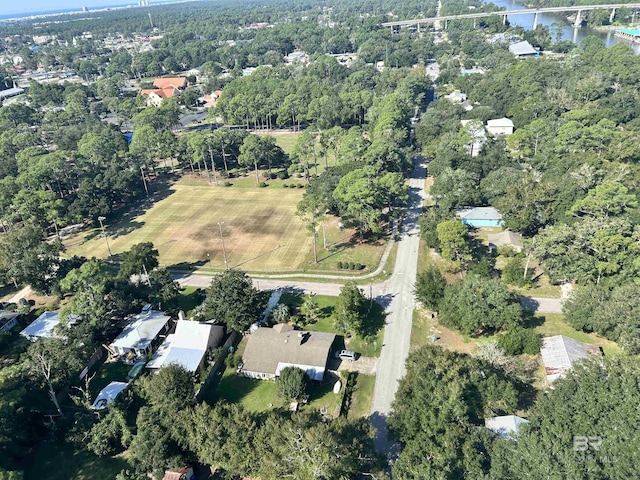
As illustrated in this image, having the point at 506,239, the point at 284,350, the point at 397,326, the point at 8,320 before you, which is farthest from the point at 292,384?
the point at 506,239

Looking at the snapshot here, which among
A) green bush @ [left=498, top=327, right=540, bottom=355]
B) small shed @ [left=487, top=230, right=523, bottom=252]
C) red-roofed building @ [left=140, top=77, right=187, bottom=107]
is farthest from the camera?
red-roofed building @ [left=140, top=77, right=187, bottom=107]

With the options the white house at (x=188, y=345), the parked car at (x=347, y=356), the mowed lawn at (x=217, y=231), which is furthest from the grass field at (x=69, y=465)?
the mowed lawn at (x=217, y=231)

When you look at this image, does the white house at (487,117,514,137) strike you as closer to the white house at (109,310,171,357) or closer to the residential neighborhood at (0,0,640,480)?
the residential neighborhood at (0,0,640,480)

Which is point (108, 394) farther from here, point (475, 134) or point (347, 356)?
point (475, 134)

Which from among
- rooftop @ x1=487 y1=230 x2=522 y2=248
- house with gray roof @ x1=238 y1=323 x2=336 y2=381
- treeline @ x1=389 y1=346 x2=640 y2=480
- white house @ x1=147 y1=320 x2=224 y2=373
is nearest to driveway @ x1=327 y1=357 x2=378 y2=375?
house with gray roof @ x1=238 y1=323 x2=336 y2=381

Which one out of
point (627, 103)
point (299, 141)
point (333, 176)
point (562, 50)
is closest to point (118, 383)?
point (333, 176)

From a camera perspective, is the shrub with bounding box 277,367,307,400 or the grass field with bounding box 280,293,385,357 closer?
the shrub with bounding box 277,367,307,400
